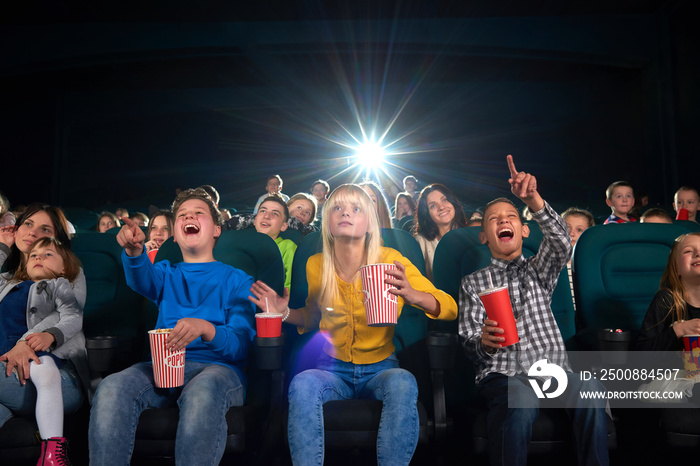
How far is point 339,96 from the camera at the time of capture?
30.6ft

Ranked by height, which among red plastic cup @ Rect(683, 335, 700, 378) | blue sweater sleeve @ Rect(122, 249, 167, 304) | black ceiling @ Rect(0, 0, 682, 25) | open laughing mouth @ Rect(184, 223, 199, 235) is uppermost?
black ceiling @ Rect(0, 0, 682, 25)

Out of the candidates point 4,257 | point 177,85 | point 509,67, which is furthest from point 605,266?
point 177,85

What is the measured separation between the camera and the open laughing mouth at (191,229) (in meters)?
1.67

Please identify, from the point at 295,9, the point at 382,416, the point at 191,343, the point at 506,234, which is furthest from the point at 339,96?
the point at 382,416

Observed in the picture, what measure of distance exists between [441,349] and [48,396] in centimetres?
110

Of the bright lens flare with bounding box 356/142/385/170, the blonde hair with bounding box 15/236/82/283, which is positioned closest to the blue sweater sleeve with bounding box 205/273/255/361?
the blonde hair with bounding box 15/236/82/283

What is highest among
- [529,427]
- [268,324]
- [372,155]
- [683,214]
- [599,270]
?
[372,155]

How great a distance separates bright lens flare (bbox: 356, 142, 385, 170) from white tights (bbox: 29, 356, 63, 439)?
333 inches

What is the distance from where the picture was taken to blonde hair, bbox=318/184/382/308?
159cm

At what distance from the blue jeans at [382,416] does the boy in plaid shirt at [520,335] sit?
217mm

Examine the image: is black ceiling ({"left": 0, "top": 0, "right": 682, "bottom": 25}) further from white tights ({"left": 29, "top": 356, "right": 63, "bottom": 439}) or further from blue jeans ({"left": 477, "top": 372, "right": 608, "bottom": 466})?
blue jeans ({"left": 477, "top": 372, "right": 608, "bottom": 466})

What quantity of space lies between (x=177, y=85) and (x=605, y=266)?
9.05 meters

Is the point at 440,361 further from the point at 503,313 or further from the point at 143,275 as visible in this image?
the point at 143,275

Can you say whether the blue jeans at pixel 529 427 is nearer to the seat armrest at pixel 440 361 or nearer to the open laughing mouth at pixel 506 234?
the seat armrest at pixel 440 361
